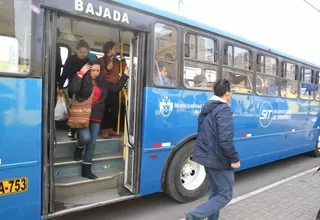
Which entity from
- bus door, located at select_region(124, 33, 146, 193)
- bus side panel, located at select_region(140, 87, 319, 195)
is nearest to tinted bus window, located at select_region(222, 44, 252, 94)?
bus side panel, located at select_region(140, 87, 319, 195)

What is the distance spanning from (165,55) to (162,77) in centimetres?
32

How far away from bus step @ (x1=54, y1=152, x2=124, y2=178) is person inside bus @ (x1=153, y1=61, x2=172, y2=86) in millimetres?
1301

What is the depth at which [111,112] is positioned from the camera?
530 centimetres

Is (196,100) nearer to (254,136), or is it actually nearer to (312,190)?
(254,136)

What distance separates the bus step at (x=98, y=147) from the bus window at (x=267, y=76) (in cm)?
300

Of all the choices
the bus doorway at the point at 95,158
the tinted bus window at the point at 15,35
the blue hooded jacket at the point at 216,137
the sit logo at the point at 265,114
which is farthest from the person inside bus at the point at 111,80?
the sit logo at the point at 265,114

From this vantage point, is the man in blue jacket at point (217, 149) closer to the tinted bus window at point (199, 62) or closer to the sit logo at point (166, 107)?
the sit logo at point (166, 107)

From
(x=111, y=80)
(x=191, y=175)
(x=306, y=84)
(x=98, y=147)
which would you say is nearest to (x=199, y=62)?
(x=111, y=80)

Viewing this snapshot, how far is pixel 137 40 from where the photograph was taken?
3789 mm

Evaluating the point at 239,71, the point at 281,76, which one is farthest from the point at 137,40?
the point at 281,76

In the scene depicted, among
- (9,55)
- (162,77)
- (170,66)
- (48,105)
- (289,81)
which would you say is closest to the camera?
(9,55)

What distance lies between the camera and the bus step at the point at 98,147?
404 cm

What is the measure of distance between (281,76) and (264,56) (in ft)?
2.99

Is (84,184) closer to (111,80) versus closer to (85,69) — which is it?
(85,69)
